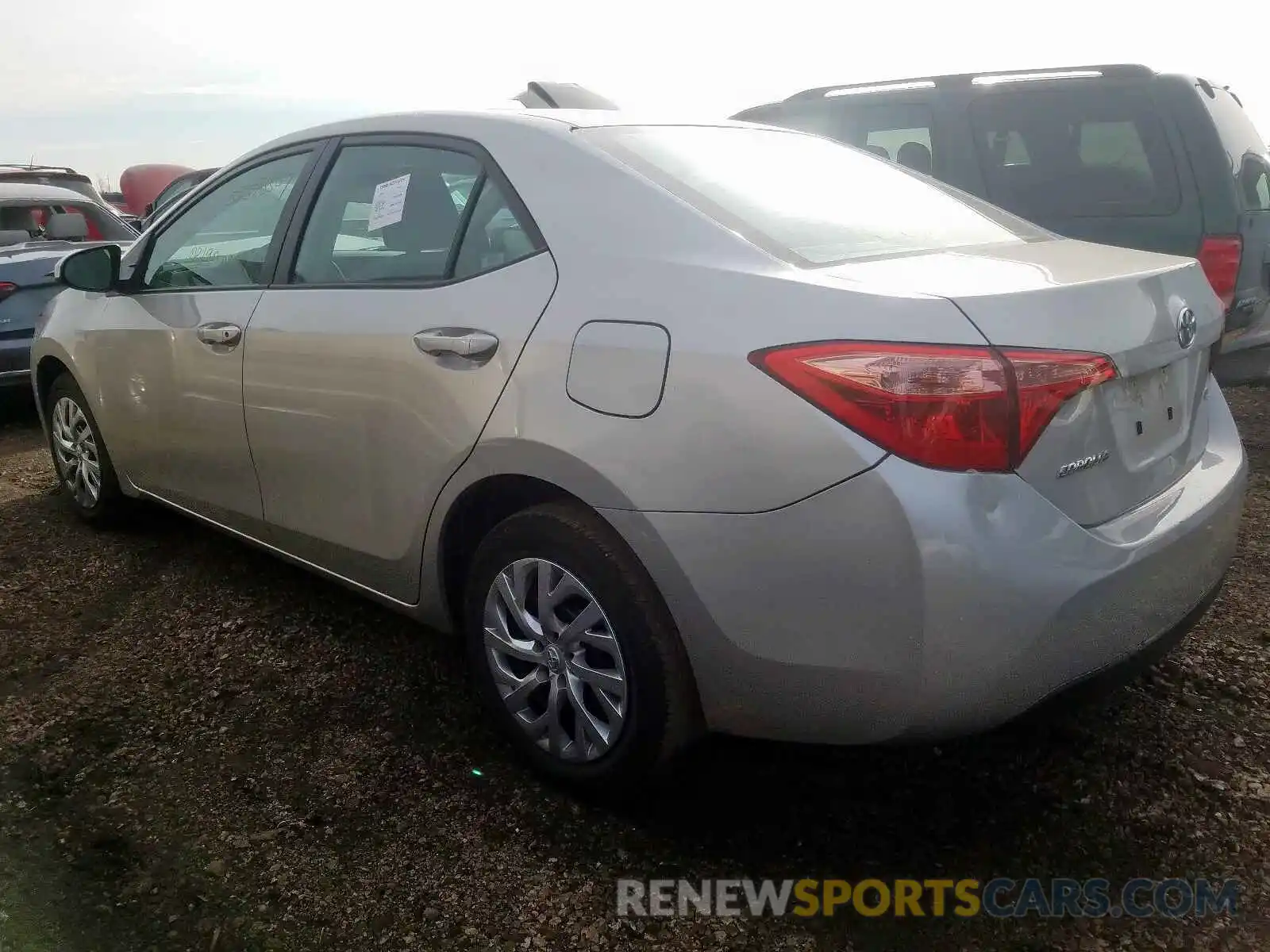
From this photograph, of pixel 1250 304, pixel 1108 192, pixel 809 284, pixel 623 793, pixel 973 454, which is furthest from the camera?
pixel 1108 192

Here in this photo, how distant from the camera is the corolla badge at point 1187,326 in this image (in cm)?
224

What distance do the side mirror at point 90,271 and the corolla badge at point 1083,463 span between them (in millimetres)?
3327

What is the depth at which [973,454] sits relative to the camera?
6.09ft

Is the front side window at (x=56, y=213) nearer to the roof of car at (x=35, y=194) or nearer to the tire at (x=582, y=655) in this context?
the roof of car at (x=35, y=194)

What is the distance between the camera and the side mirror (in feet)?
12.7

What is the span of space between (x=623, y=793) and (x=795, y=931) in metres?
0.48

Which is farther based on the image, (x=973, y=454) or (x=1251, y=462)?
(x=1251, y=462)

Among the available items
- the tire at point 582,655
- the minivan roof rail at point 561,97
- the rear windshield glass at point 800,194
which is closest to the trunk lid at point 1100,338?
the rear windshield glass at point 800,194

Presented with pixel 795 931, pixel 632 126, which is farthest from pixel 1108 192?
pixel 795 931

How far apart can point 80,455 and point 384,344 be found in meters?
2.47

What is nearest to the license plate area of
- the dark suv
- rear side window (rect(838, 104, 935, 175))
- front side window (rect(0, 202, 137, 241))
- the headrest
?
the dark suv

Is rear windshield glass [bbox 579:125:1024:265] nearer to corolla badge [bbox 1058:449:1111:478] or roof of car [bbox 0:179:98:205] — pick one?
corolla badge [bbox 1058:449:1111:478]

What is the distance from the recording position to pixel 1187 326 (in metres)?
2.26

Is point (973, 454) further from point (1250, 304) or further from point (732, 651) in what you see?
point (1250, 304)
